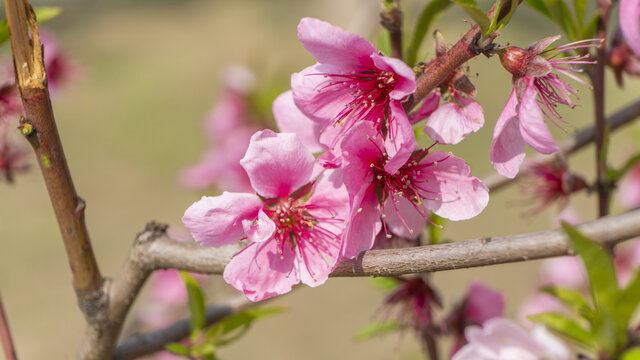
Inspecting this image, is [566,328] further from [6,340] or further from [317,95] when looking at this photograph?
[6,340]

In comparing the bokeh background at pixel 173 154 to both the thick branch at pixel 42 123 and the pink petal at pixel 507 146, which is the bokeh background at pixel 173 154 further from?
the thick branch at pixel 42 123

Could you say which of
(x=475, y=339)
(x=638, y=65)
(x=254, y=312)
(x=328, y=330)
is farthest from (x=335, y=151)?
(x=328, y=330)

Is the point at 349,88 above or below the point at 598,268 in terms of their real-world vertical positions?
above

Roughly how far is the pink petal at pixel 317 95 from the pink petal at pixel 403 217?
15 cm

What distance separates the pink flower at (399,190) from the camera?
66cm

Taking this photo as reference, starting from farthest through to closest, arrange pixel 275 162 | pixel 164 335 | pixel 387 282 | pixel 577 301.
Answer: pixel 387 282 → pixel 164 335 → pixel 577 301 → pixel 275 162

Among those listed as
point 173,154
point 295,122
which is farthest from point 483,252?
point 173,154

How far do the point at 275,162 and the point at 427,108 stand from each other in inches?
8.8

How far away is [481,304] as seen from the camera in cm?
110

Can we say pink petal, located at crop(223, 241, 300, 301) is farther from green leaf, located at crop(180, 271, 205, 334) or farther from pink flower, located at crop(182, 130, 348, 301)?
green leaf, located at crop(180, 271, 205, 334)

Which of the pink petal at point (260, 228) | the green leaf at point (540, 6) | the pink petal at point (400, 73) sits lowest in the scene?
the pink petal at point (260, 228)

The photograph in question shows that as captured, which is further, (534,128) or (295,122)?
(295,122)

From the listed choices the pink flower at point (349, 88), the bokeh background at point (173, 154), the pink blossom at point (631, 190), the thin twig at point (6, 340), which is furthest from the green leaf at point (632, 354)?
the pink blossom at point (631, 190)

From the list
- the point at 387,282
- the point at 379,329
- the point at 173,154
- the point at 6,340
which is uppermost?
the point at 173,154
